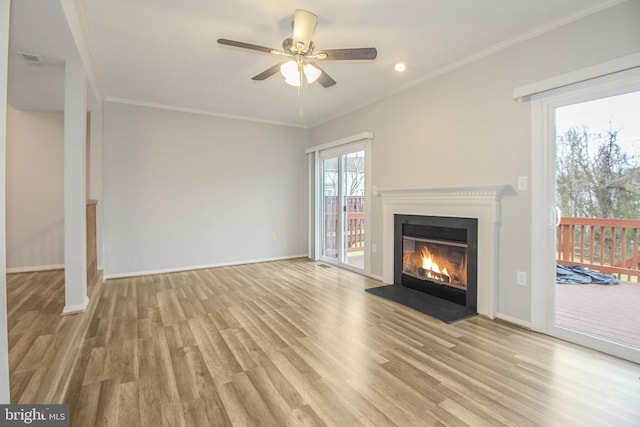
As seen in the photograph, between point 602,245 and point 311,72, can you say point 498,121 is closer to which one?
point 602,245

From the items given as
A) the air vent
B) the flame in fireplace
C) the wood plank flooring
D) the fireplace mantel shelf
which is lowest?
the wood plank flooring

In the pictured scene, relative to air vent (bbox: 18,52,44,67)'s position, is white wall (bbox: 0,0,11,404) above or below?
below

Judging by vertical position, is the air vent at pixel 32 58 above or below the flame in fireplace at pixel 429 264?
above

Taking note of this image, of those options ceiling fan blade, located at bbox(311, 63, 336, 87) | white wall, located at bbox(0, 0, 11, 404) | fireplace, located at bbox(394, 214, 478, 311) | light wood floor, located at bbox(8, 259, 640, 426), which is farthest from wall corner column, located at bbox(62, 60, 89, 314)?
fireplace, located at bbox(394, 214, 478, 311)

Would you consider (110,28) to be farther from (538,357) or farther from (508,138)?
(538,357)

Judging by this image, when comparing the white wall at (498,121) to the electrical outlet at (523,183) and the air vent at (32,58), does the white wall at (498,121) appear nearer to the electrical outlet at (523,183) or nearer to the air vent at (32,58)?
the electrical outlet at (523,183)

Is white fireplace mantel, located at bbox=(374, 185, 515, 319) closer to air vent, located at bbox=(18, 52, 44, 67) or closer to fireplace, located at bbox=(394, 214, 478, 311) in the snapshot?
fireplace, located at bbox=(394, 214, 478, 311)

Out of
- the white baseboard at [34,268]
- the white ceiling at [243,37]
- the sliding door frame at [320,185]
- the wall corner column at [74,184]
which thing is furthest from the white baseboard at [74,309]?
the sliding door frame at [320,185]

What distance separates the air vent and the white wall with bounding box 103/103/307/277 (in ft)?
5.11

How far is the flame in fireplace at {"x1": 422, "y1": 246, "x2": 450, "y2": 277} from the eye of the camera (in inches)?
137

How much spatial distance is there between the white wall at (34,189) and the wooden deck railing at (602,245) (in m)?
6.40

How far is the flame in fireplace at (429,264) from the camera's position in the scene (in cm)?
349

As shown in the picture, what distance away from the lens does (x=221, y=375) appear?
78.2 inches

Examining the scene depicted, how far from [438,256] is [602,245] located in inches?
57.1
